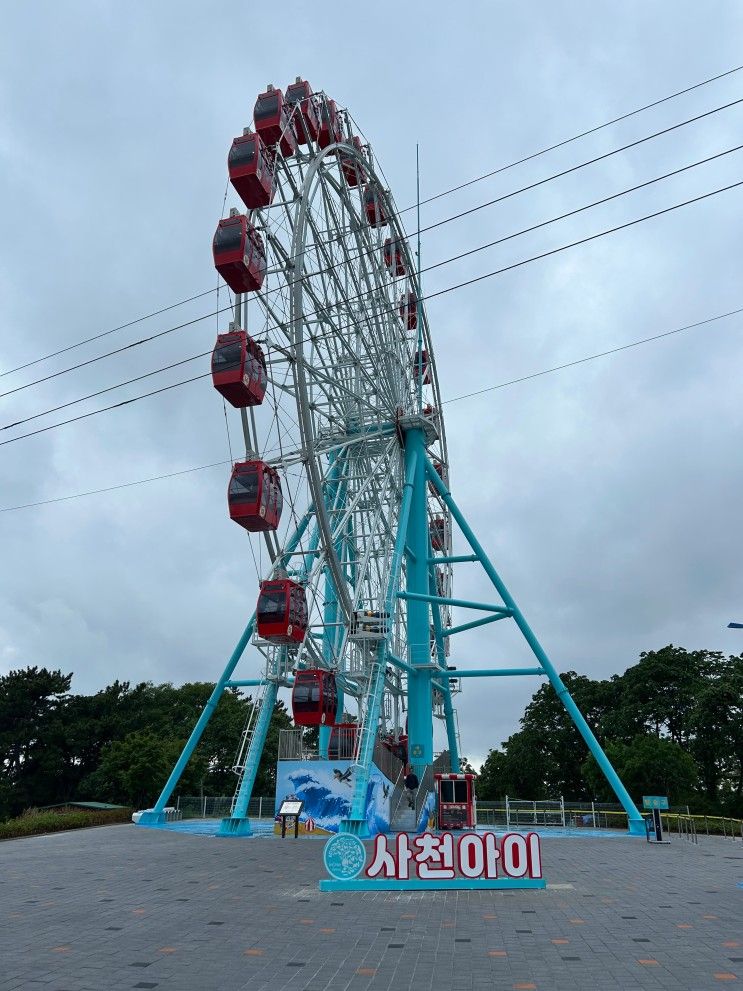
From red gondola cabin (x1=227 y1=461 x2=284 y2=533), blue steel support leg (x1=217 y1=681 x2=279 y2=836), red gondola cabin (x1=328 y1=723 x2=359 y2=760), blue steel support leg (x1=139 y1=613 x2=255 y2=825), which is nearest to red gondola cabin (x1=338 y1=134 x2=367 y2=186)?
red gondola cabin (x1=227 y1=461 x2=284 y2=533)

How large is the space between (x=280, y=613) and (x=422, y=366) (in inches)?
678

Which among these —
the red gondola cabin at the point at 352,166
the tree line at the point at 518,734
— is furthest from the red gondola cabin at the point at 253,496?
the tree line at the point at 518,734

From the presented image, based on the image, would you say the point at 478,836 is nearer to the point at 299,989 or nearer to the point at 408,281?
the point at 299,989

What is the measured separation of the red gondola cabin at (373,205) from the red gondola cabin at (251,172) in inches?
335

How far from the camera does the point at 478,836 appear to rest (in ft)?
46.4

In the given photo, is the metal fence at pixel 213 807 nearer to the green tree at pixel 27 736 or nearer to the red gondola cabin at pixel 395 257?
the green tree at pixel 27 736

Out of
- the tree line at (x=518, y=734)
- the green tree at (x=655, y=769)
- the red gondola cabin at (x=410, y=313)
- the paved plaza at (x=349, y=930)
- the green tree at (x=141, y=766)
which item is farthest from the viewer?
the tree line at (x=518, y=734)

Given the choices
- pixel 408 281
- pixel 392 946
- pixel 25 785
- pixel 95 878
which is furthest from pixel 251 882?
pixel 25 785

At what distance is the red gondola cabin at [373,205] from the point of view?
33062mm

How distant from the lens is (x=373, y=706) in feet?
83.1

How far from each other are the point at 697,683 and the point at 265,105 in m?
41.4

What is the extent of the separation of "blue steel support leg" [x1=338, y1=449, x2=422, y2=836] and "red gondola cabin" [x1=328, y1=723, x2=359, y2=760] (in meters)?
5.71

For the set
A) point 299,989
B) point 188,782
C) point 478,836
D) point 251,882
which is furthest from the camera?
point 188,782

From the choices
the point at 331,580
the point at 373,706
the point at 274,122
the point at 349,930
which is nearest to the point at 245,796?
the point at 373,706
